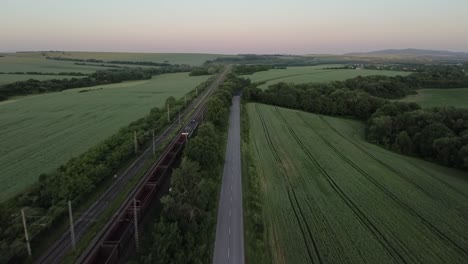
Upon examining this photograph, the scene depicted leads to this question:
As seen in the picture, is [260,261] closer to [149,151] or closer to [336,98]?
[149,151]

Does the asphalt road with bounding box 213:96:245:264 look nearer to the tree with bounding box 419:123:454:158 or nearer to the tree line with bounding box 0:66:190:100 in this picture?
the tree with bounding box 419:123:454:158

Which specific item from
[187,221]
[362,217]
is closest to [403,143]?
[362,217]

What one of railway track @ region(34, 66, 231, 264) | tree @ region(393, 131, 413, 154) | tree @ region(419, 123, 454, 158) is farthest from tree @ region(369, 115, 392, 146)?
railway track @ region(34, 66, 231, 264)

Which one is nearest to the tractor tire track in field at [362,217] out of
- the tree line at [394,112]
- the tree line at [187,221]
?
the tree line at [187,221]

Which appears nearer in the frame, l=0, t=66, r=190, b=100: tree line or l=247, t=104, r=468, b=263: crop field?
l=247, t=104, r=468, b=263: crop field

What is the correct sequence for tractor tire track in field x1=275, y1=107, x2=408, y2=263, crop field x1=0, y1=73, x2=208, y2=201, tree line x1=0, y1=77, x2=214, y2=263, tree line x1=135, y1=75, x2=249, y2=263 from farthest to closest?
crop field x1=0, y1=73, x2=208, y2=201
tractor tire track in field x1=275, y1=107, x2=408, y2=263
tree line x1=0, y1=77, x2=214, y2=263
tree line x1=135, y1=75, x2=249, y2=263

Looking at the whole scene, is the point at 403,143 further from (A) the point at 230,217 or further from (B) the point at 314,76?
(B) the point at 314,76
